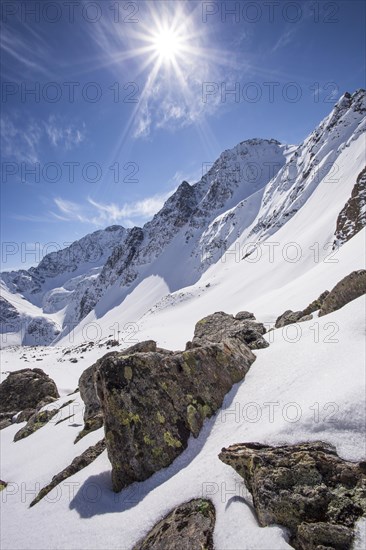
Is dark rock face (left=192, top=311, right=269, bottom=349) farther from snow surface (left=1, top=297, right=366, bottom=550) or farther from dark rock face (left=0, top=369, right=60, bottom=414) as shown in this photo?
dark rock face (left=0, top=369, right=60, bottom=414)

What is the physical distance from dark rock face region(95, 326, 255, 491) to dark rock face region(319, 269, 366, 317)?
5.20m

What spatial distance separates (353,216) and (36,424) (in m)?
45.8

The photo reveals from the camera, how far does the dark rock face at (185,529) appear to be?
4.87 m

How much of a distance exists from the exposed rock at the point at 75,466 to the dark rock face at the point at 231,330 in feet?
15.0


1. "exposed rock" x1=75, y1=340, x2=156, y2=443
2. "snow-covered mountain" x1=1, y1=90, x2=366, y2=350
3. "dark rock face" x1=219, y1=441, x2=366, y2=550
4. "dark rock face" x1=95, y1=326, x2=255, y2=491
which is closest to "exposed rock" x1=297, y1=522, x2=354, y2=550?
"dark rock face" x1=219, y1=441, x2=366, y2=550

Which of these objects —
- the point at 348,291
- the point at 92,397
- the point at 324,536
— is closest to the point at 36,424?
the point at 92,397

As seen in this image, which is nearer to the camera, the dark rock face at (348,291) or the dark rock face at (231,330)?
the dark rock face at (348,291)

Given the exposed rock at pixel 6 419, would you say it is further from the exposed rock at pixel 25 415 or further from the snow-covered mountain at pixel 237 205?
the snow-covered mountain at pixel 237 205

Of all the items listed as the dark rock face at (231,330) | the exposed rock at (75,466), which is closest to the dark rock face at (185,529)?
the exposed rock at (75,466)

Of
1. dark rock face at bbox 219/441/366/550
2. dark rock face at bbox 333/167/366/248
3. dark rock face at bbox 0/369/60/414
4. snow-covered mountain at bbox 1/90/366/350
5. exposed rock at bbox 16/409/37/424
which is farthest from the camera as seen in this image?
snow-covered mountain at bbox 1/90/366/350

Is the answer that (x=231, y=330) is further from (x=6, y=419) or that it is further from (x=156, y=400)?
(x=6, y=419)

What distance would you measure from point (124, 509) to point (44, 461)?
21.2 ft

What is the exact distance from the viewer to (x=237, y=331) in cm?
1373

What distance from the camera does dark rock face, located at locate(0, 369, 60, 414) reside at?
2267 cm
